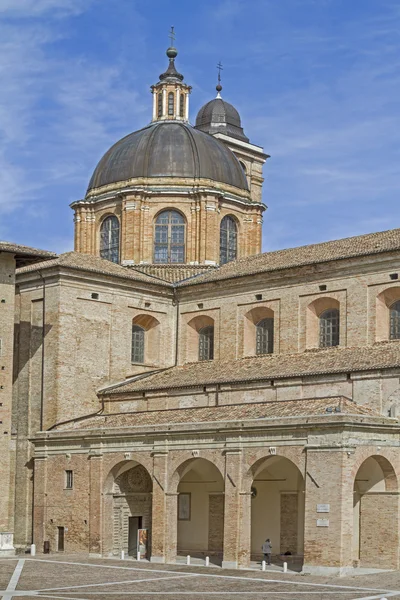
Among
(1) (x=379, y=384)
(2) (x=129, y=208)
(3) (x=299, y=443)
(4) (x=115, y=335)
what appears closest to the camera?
(3) (x=299, y=443)

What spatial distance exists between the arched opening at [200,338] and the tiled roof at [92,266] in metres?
2.10

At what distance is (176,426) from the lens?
36.4 m

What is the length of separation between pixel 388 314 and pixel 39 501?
14.0 metres

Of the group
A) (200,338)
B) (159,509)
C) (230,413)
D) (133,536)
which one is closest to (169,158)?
(200,338)

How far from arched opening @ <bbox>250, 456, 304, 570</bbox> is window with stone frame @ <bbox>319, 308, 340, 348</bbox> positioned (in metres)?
5.59

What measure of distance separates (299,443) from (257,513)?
6.21 meters

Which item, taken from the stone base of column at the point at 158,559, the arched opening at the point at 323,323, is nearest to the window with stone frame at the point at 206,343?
the arched opening at the point at 323,323

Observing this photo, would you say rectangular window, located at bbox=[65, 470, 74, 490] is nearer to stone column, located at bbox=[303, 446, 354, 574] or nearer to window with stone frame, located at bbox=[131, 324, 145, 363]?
window with stone frame, located at bbox=[131, 324, 145, 363]

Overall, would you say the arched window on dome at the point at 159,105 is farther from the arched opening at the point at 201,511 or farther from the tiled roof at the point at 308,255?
the arched opening at the point at 201,511

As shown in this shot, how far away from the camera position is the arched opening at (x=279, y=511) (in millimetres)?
37219

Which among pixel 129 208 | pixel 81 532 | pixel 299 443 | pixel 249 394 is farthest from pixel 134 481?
pixel 129 208

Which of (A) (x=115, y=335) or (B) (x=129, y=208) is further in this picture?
(B) (x=129, y=208)

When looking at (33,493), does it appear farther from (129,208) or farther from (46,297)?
(129,208)

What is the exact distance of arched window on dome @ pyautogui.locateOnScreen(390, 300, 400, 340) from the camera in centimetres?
3931
